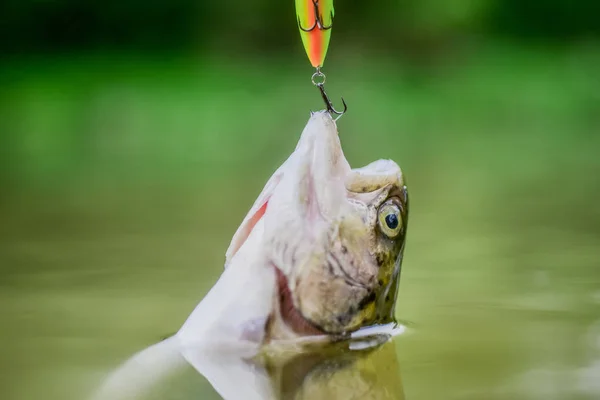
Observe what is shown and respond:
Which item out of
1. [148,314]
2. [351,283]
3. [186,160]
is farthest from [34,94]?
[351,283]

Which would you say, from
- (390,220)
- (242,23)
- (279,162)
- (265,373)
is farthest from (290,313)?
(242,23)

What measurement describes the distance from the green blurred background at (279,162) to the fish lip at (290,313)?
1.08 feet

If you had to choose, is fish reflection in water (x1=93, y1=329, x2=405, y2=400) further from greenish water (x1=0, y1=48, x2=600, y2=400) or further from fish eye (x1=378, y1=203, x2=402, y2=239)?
fish eye (x1=378, y1=203, x2=402, y2=239)

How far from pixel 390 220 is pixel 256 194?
3338mm

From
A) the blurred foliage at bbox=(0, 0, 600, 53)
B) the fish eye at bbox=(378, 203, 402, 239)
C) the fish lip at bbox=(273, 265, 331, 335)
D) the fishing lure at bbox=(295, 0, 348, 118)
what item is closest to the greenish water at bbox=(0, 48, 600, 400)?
the fish lip at bbox=(273, 265, 331, 335)

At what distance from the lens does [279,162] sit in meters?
8.57

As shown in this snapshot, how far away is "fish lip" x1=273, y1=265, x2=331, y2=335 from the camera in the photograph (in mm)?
3787

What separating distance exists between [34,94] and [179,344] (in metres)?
9.17

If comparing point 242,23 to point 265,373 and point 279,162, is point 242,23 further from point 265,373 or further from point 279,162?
point 265,373

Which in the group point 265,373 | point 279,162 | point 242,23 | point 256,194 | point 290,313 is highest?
point 242,23

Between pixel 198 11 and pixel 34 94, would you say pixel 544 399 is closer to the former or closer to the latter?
pixel 34 94

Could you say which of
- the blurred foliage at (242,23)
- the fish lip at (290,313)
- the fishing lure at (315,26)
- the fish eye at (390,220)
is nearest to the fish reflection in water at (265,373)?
the fish lip at (290,313)

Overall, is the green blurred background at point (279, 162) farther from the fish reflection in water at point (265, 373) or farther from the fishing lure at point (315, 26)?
the fishing lure at point (315, 26)

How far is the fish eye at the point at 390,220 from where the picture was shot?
389 cm
